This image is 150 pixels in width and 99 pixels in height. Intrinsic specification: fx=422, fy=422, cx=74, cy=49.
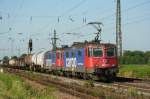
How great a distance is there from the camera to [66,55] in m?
39.9

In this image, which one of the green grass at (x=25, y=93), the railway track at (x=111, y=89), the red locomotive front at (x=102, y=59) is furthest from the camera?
the red locomotive front at (x=102, y=59)

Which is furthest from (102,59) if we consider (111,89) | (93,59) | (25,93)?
(25,93)

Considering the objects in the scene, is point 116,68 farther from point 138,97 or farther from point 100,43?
point 138,97

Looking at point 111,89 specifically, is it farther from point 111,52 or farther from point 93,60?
point 111,52

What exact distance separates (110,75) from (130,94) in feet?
39.8

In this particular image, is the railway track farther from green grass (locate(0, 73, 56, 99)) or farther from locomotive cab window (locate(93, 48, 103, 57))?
locomotive cab window (locate(93, 48, 103, 57))

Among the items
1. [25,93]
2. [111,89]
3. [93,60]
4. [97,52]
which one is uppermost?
[97,52]

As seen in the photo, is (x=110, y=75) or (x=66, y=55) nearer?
(x=110, y=75)

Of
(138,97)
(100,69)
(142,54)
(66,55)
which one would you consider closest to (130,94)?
(138,97)

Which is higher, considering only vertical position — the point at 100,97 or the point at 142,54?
the point at 142,54

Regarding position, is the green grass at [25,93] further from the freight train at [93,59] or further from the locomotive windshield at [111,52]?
the locomotive windshield at [111,52]

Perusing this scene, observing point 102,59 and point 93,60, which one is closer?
point 102,59

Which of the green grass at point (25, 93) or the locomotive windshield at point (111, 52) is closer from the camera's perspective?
the green grass at point (25, 93)

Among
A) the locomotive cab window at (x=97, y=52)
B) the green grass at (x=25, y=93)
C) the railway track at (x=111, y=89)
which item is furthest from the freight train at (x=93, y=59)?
the green grass at (x=25, y=93)
